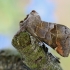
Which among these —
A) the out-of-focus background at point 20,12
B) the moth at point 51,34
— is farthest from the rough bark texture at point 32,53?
the out-of-focus background at point 20,12

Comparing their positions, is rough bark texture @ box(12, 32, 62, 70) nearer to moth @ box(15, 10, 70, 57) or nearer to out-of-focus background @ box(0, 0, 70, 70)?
moth @ box(15, 10, 70, 57)

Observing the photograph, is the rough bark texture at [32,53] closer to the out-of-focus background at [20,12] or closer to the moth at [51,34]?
the moth at [51,34]

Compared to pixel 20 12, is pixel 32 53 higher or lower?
lower

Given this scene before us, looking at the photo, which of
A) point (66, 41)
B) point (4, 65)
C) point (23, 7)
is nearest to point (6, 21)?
point (23, 7)

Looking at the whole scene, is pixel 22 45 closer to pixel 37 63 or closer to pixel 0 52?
pixel 37 63

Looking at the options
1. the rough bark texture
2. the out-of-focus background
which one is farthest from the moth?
the out-of-focus background

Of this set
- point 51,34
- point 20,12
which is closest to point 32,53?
point 51,34

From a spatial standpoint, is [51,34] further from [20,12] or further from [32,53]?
[20,12]
